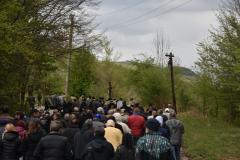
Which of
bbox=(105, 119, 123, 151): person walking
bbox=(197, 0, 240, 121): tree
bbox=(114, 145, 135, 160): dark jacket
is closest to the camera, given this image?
bbox=(114, 145, 135, 160): dark jacket

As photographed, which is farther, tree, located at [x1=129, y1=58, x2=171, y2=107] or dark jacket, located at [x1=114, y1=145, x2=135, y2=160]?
tree, located at [x1=129, y1=58, x2=171, y2=107]

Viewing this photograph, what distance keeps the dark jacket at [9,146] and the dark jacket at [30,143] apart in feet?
Result: 0.51

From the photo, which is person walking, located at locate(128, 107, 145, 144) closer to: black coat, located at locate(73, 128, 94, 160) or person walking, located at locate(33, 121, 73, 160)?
black coat, located at locate(73, 128, 94, 160)

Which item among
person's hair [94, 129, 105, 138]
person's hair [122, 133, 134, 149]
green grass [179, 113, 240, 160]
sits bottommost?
green grass [179, 113, 240, 160]

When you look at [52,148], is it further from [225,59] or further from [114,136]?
[225,59]

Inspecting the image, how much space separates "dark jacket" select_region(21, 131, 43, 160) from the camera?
1202 cm

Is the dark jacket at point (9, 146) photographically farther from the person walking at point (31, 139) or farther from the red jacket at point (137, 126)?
the red jacket at point (137, 126)

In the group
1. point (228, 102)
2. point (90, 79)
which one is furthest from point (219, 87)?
point (90, 79)

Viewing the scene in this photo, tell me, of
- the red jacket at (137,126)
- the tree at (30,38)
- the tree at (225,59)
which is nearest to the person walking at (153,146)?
the red jacket at (137,126)

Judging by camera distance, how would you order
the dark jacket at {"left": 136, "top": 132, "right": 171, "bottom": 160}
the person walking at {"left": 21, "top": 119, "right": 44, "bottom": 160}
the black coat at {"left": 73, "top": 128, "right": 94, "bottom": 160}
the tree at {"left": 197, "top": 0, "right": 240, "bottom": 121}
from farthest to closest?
the tree at {"left": 197, "top": 0, "right": 240, "bottom": 121} < the black coat at {"left": 73, "top": 128, "right": 94, "bottom": 160} < the person walking at {"left": 21, "top": 119, "right": 44, "bottom": 160} < the dark jacket at {"left": 136, "top": 132, "right": 171, "bottom": 160}

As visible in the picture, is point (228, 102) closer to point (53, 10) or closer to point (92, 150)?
point (53, 10)

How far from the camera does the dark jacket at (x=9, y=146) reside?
12.0m

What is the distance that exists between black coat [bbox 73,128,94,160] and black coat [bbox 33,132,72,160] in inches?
101

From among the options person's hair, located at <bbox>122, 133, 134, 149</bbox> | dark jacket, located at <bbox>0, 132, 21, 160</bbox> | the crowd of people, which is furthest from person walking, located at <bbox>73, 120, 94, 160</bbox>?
dark jacket, located at <bbox>0, 132, 21, 160</bbox>
